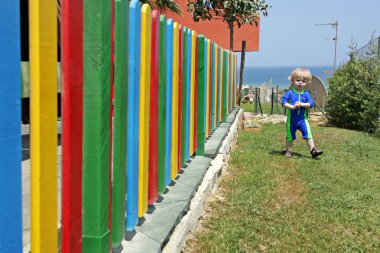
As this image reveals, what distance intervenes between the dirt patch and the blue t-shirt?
5.65 ft

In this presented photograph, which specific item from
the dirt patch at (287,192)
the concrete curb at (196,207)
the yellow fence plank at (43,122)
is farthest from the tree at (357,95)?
the yellow fence plank at (43,122)

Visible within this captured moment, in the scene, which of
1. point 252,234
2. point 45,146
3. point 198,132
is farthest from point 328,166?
point 45,146

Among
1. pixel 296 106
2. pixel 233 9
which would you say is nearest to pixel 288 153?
pixel 296 106

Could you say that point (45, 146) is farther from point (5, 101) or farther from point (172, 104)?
point (172, 104)

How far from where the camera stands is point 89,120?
1881 mm

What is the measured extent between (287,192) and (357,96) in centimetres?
826

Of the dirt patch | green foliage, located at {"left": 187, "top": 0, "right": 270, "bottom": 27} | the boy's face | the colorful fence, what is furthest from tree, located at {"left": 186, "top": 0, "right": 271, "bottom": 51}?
the colorful fence

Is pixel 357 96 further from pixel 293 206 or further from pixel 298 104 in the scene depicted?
pixel 293 206

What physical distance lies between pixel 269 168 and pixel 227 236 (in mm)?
2646

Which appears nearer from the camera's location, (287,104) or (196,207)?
(196,207)

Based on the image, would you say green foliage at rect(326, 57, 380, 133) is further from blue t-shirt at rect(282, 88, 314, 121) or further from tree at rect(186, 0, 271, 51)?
blue t-shirt at rect(282, 88, 314, 121)

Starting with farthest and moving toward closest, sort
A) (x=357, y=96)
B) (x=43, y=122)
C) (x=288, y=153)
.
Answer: (x=357, y=96) → (x=288, y=153) → (x=43, y=122)

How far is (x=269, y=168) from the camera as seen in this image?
607 centimetres

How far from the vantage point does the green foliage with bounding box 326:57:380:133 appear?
11.9m
